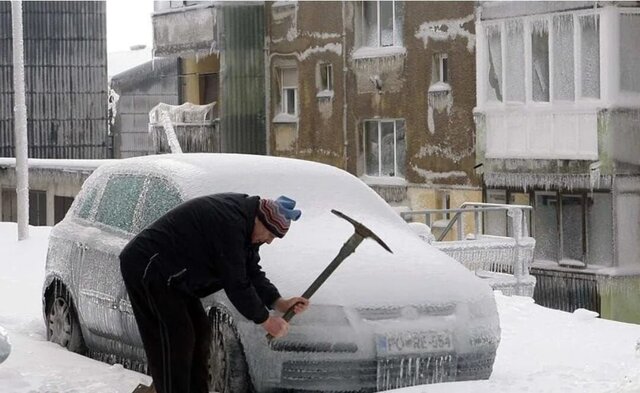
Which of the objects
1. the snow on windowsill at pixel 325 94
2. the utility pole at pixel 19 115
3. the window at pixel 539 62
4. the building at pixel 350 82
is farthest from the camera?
the snow on windowsill at pixel 325 94

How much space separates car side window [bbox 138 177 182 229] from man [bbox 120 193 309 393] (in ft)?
6.28

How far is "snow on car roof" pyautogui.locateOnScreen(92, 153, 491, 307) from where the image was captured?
8.77 m

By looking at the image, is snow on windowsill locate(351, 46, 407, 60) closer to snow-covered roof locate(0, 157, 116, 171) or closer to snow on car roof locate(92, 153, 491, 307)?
snow-covered roof locate(0, 157, 116, 171)

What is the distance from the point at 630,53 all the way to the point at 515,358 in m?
16.6

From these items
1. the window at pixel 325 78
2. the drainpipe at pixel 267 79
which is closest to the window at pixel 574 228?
the window at pixel 325 78

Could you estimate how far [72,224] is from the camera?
11039 millimetres

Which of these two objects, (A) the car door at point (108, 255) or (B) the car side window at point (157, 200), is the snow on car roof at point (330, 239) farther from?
(A) the car door at point (108, 255)

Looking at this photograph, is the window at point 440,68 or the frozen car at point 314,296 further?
the window at point 440,68

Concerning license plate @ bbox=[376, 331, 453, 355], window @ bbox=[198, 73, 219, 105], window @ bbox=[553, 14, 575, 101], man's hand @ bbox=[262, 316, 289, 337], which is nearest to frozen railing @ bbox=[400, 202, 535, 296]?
window @ bbox=[553, 14, 575, 101]

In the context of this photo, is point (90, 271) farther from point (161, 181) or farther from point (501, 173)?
point (501, 173)

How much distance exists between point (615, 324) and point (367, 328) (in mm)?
5333

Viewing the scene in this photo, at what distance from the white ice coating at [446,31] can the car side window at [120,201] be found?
784 inches

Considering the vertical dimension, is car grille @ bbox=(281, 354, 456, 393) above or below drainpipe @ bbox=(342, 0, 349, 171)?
below

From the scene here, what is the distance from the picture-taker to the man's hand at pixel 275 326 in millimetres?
7672
